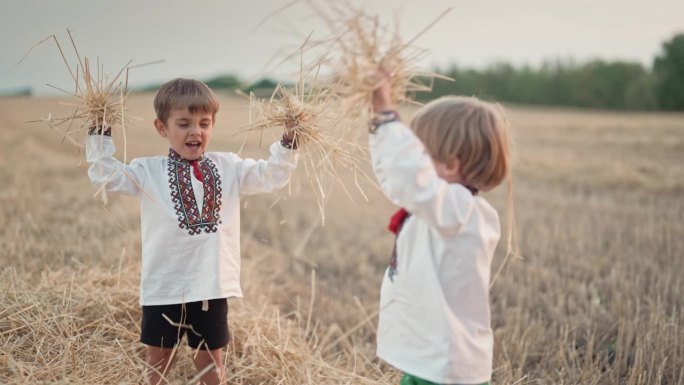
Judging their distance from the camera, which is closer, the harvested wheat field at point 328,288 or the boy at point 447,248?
the boy at point 447,248

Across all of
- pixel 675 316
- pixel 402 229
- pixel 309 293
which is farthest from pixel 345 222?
pixel 402 229

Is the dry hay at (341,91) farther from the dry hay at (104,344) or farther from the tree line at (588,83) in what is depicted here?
the tree line at (588,83)

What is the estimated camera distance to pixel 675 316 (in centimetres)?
457

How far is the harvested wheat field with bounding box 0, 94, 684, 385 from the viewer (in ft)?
11.3

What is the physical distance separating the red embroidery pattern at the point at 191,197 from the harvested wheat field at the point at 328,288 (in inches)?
8.3

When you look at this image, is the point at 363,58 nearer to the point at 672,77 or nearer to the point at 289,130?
the point at 289,130

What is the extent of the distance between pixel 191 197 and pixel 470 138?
140cm

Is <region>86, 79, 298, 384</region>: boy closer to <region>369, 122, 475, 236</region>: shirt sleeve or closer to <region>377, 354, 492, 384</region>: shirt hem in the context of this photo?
<region>369, 122, 475, 236</region>: shirt sleeve

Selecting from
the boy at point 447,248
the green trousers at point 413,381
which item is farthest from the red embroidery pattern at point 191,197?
the green trousers at point 413,381

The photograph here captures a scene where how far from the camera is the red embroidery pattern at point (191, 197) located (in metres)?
3.04

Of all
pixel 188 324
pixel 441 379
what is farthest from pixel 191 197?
pixel 441 379

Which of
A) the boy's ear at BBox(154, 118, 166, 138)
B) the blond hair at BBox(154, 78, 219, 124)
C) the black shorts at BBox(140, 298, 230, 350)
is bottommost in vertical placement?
the black shorts at BBox(140, 298, 230, 350)

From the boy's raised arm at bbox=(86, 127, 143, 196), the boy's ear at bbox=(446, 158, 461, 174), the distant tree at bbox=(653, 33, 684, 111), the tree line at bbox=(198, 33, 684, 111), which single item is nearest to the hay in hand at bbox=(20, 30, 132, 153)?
the boy's raised arm at bbox=(86, 127, 143, 196)

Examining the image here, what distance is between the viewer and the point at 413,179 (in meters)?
2.12
